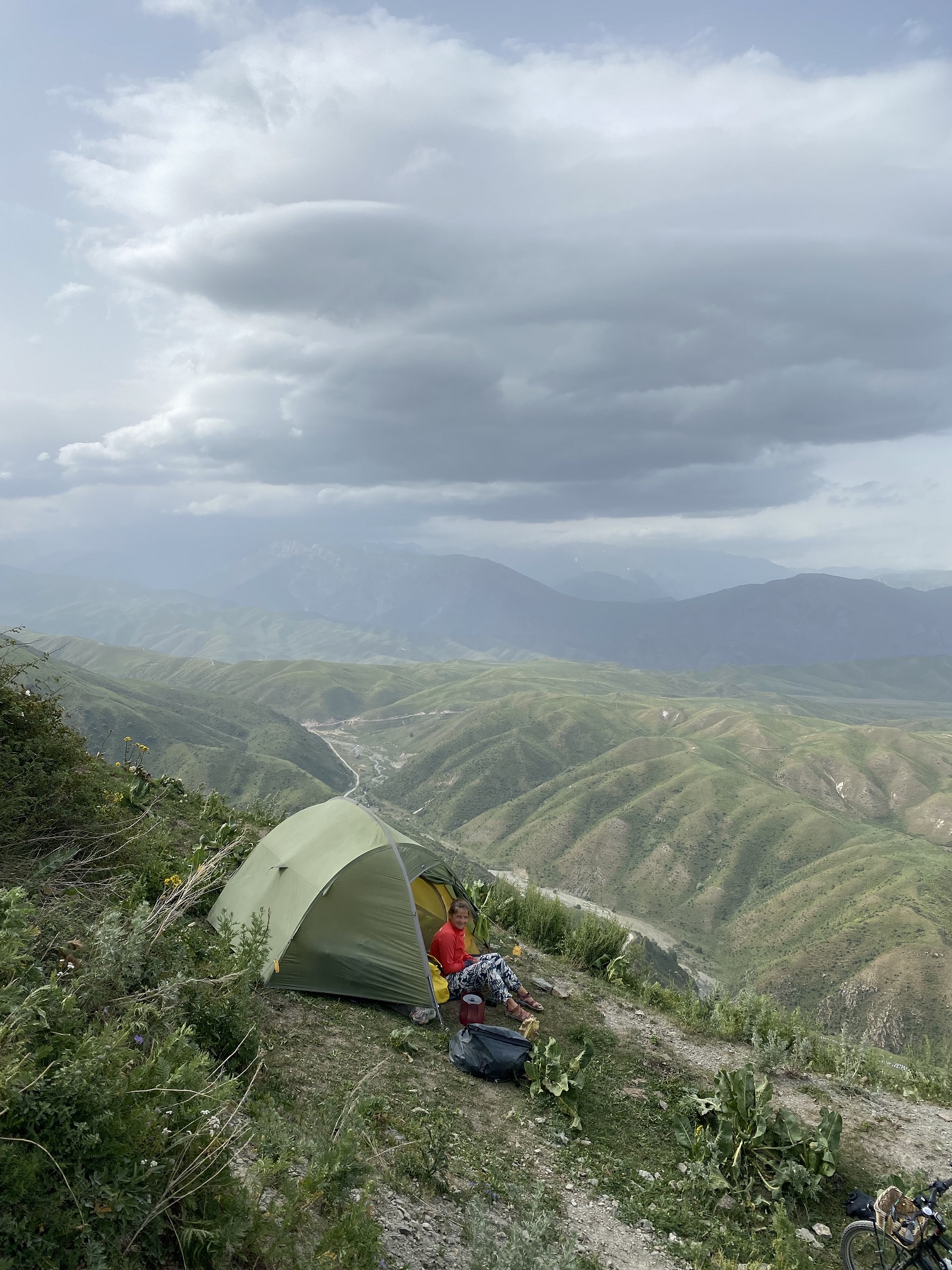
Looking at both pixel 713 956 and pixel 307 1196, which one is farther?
pixel 713 956

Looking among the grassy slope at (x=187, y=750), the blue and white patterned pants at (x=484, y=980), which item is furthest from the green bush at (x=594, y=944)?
the grassy slope at (x=187, y=750)

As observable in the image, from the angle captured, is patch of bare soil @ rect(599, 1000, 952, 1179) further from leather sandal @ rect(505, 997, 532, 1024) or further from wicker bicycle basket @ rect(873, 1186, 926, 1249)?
wicker bicycle basket @ rect(873, 1186, 926, 1249)

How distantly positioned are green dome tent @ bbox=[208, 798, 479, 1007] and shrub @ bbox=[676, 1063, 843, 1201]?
4.21 meters

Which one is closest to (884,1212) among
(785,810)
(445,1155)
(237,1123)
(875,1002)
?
(445,1155)

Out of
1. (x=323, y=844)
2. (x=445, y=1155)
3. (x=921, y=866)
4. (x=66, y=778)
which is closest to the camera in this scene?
(x=445, y=1155)

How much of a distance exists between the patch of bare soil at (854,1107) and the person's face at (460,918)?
3.09 m

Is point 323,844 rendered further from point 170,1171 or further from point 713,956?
point 713,956

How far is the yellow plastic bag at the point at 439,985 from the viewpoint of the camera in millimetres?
10742

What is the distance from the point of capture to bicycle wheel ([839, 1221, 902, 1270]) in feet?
21.4

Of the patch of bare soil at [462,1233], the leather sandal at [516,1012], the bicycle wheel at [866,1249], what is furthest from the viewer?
the leather sandal at [516,1012]

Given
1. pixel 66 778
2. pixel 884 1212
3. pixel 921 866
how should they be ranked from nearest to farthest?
pixel 884 1212 < pixel 66 778 < pixel 921 866

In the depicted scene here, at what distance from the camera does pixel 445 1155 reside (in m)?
6.99

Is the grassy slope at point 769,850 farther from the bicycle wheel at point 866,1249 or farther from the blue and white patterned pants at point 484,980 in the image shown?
the bicycle wheel at point 866,1249

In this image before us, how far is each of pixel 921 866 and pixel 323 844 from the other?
13033 cm
